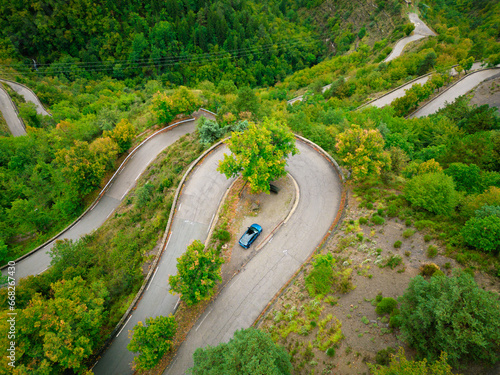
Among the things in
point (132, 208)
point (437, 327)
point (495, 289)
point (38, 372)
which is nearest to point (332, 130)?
point (495, 289)

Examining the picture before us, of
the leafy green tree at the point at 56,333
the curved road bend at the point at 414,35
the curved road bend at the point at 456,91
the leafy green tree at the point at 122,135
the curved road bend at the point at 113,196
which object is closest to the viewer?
the leafy green tree at the point at 56,333

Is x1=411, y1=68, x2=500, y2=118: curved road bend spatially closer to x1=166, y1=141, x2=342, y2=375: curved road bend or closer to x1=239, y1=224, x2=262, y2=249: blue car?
x1=166, y1=141, x2=342, y2=375: curved road bend

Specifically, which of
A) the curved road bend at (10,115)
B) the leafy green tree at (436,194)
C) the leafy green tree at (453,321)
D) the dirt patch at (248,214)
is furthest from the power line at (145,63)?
the leafy green tree at (453,321)

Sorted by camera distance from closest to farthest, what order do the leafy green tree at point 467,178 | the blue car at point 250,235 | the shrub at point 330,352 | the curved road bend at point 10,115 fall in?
the shrub at point 330,352 < the blue car at point 250,235 < the leafy green tree at point 467,178 < the curved road bend at point 10,115

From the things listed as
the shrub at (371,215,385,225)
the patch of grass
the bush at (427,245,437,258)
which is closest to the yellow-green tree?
the shrub at (371,215,385,225)

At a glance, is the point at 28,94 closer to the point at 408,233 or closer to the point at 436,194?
the point at 408,233

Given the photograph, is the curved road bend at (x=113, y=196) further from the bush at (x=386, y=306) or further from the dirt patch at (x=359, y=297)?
the bush at (x=386, y=306)

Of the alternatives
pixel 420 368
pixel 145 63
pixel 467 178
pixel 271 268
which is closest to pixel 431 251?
pixel 420 368

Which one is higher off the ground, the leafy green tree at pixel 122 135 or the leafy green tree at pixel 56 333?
the leafy green tree at pixel 122 135
